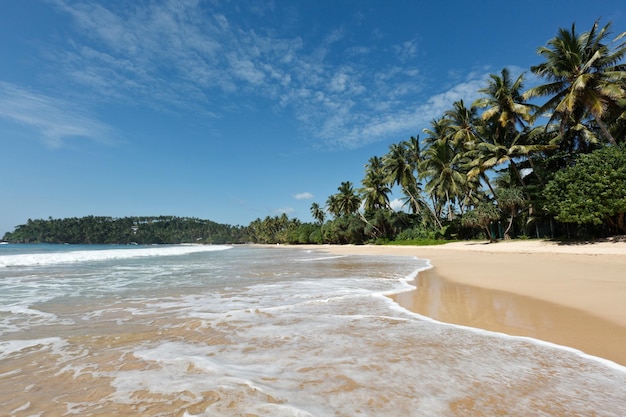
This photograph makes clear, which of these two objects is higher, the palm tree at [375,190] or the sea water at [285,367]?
the palm tree at [375,190]

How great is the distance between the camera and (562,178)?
736 inches

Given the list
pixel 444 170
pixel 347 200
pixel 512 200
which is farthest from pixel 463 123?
Result: pixel 347 200

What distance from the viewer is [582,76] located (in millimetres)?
18594

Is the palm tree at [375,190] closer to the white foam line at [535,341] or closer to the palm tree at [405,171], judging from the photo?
the palm tree at [405,171]

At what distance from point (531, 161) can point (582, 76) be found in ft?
22.3

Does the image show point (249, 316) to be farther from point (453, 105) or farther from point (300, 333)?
point (453, 105)

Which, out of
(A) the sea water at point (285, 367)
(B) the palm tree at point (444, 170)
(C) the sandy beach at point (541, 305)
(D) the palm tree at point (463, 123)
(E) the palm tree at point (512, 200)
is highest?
(D) the palm tree at point (463, 123)

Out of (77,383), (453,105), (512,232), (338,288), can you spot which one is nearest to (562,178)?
(512,232)

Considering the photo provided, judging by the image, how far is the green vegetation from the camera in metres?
18.0

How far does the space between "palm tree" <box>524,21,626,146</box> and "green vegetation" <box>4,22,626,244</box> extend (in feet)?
0.20

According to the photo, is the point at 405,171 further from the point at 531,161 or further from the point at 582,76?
the point at 582,76

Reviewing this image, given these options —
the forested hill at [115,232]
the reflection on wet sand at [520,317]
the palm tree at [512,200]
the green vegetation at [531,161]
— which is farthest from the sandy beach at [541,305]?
the forested hill at [115,232]

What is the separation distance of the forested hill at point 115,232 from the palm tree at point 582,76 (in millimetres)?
130443

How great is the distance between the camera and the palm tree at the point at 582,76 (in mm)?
18672
